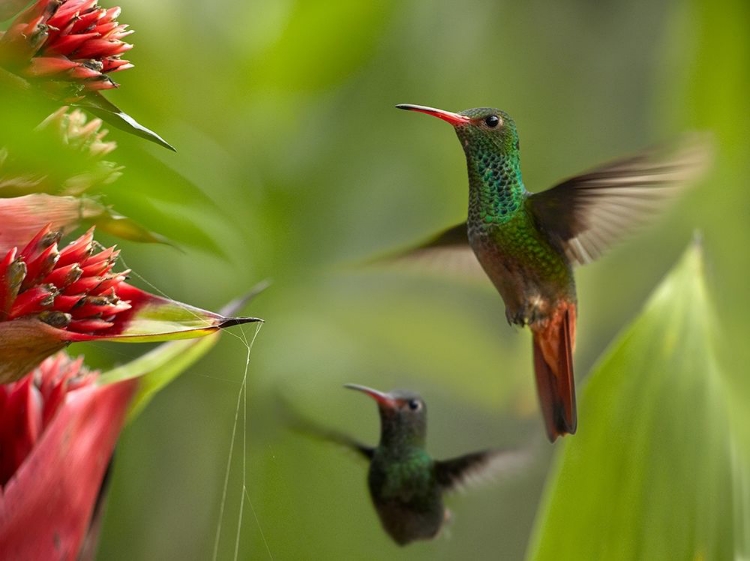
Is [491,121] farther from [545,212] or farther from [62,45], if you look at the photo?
[62,45]

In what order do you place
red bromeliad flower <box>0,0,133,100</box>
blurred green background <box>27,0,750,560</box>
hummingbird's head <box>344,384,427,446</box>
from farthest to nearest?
blurred green background <box>27,0,750,560</box> < hummingbird's head <box>344,384,427,446</box> < red bromeliad flower <box>0,0,133,100</box>

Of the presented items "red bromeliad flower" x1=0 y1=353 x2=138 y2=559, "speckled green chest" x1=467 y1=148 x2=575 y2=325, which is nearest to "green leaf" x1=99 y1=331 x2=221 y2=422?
"red bromeliad flower" x1=0 y1=353 x2=138 y2=559

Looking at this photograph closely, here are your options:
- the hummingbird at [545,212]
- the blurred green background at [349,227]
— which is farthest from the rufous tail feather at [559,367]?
the blurred green background at [349,227]

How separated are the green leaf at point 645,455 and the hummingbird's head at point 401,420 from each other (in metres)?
0.07

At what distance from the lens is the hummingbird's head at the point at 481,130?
0.28 m

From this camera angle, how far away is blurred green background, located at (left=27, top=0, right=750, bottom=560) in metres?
0.48

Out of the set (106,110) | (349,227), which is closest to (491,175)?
(106,110)

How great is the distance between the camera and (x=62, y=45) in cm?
23

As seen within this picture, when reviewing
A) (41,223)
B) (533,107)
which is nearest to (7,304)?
(41,223)

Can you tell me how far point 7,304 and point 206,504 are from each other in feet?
1.22

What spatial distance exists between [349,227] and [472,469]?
0.39m

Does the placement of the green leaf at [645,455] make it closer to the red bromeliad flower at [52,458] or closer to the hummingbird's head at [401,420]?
the hummingbird's head at [401,420]

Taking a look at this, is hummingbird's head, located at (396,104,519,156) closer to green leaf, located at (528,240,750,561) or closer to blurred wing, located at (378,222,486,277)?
blurred wing, located at (378,222,486,277)

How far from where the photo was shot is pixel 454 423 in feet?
1.85
